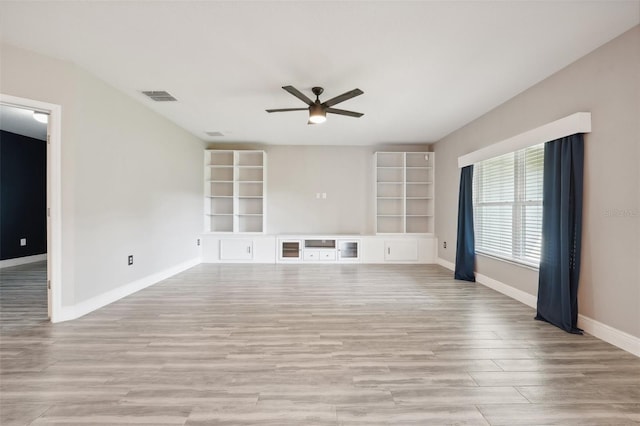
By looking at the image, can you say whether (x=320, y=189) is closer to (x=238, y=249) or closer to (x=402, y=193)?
(x=402, y=193)

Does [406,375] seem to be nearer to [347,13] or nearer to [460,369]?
[460,369]

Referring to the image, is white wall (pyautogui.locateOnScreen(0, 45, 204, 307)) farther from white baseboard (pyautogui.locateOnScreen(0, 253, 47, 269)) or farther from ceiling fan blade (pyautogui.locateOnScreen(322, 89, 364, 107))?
white baseboard (pyautogui.locateOnScreen(0, 253, 47, 269))

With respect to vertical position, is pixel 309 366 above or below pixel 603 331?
below

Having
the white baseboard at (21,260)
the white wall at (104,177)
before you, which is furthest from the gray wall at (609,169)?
the white baseboard at (21,260)

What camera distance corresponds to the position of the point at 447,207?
532 centimetres

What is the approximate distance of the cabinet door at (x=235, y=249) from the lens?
5801 millimetres

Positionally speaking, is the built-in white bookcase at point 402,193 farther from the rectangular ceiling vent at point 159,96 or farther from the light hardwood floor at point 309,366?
the rectangular ceiling vent at point 159,96

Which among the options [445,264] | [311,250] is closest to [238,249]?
[311,250]

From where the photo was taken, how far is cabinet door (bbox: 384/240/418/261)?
582 cm

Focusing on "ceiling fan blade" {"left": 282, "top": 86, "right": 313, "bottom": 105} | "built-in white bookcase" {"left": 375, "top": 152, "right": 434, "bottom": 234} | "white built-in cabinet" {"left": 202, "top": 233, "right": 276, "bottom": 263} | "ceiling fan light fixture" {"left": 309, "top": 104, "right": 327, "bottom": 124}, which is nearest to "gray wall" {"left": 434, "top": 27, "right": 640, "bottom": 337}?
"ceiling fan light fixture" {"left": 309, "top": 104, "right": 327, "bottom": 124}

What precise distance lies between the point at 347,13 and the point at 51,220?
3.38m

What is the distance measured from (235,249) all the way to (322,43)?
4553mm

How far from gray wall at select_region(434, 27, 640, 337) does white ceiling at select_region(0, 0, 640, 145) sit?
218mm

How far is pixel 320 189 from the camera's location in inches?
249
